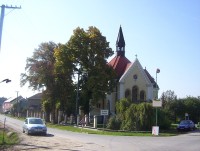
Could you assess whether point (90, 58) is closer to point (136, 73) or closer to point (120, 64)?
point (136, 73)

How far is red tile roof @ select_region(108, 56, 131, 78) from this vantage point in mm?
70938

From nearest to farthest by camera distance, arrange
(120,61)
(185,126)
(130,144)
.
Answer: (130,144) < (185,126) < (120,61)

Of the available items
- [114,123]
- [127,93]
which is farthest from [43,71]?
[114,123]

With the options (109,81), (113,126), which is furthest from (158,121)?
(109,81)

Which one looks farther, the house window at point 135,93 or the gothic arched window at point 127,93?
the house window at point 135,93

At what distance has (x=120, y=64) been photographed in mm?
72500

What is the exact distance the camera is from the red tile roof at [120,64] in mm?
70938

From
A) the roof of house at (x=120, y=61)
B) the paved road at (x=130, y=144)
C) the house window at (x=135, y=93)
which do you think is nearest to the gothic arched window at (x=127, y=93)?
the house window at (x=135, y=93)

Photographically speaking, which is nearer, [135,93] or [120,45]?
[135,93]

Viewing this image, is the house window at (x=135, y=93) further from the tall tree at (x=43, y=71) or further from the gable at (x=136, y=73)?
the tall tree at (x=43, y=71)

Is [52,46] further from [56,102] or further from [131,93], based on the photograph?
[131,93]

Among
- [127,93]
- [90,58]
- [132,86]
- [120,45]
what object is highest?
[120,45]

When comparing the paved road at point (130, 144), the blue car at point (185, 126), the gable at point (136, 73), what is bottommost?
the paved road at point (130, 144)

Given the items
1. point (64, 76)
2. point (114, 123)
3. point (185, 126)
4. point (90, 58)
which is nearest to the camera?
point (185, 126)
